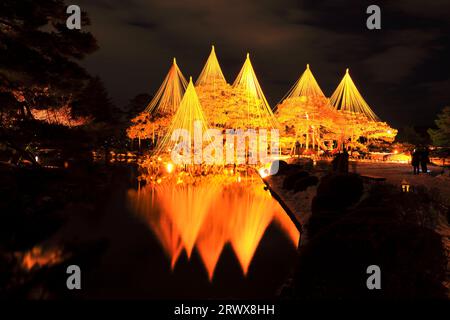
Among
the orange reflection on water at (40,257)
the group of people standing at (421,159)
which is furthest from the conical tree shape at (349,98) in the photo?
the orange reflection on water at (40,257)

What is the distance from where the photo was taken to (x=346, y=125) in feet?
91.9

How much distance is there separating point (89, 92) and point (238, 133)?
18.2 m

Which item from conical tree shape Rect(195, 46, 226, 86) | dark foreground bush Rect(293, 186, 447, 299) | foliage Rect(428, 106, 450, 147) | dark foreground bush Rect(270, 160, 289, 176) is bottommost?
dark foreground bush Rect(293, 186, 447, 299)

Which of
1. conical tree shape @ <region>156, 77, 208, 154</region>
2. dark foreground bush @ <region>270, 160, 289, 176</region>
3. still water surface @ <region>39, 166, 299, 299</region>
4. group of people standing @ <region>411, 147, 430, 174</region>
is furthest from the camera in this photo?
conical tree shape @ <region>156, 77, 208, 154</region>

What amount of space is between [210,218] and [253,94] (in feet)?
54.2

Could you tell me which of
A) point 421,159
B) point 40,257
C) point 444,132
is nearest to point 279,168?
point 421,159

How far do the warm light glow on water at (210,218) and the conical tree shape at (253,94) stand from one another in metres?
8.95

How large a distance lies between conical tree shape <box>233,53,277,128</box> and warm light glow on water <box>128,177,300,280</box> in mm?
8946

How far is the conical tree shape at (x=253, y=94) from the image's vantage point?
24797 mm

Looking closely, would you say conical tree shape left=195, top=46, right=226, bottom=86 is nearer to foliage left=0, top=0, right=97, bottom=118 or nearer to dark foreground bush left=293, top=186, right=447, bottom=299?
foliage left=0, top=0, right=97, bottom=118

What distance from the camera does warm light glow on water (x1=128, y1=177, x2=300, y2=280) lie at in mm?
8070

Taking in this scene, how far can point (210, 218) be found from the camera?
10906 millimetres

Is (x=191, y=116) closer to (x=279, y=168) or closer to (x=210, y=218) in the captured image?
(x=279, y=168)

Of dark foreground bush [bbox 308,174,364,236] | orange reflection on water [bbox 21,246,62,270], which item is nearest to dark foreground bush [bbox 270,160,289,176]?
dark foreground bush [bbox 308,174,364,236]
